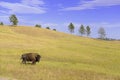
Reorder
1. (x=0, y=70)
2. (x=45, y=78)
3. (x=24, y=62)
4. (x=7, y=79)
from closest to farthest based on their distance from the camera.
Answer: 1. (x=7, y=79)
2. (x=45, y=78)
3. (x=0, y=70)
4. (x=24, y=62)

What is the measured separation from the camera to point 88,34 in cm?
18875

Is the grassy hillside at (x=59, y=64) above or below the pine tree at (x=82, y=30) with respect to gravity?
below

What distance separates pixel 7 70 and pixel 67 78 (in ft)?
17.2

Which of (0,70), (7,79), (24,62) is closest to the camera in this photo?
(7,79)

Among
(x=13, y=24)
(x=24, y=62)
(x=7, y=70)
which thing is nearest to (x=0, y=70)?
(x=7, y=70)

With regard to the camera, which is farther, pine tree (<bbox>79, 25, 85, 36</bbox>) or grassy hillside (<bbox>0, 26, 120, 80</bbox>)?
pine tree (<bbox>79, 25, 85, 36</bbox>)

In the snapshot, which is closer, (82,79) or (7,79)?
(7,79)

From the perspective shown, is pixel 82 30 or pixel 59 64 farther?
pixel 82 30

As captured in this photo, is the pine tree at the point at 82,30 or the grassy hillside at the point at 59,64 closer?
the grassy hillside at the point at 59,64

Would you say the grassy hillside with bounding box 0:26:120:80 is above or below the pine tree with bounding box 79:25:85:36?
below

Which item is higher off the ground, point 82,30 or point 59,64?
point 82,30

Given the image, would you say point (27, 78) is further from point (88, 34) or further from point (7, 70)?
point (88, 34)

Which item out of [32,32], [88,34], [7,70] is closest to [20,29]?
[32,32]

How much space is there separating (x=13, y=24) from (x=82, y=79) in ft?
403
